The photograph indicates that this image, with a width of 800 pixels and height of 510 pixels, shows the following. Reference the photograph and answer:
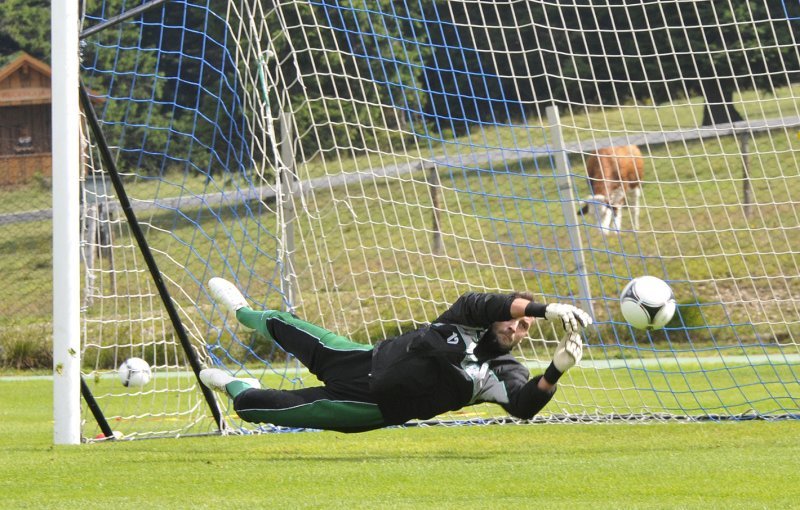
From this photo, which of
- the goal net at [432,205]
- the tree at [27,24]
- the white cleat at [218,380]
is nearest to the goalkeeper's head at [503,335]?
the white cleat at [218,380]

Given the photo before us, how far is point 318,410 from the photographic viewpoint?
7.18m

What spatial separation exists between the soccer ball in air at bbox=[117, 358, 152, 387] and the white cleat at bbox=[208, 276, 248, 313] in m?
1.26

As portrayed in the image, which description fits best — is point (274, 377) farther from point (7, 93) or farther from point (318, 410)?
point (7, 93)

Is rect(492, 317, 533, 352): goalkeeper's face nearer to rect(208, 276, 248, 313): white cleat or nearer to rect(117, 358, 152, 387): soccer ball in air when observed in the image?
rect(208, 276, 248, 313): white cleat

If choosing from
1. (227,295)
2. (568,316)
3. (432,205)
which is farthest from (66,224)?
(432,205)

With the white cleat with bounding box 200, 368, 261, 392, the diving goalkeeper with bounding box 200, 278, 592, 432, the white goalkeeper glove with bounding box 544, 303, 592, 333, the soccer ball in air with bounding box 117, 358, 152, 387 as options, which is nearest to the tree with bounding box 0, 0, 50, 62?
the soccer ball in air with bounding box 117, 358, 152, 387

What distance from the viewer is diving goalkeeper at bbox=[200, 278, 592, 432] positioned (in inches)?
259

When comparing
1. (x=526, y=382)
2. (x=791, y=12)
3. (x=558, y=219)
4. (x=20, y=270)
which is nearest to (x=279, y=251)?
(x=526, y=382)

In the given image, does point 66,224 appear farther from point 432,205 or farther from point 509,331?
point 432,205

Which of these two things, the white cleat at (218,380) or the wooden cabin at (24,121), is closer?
the white cleat at (218,380)

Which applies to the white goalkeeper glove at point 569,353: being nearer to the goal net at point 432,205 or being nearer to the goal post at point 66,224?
the goal net at point 432,205

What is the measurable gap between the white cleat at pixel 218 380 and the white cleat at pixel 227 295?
0.55 meters

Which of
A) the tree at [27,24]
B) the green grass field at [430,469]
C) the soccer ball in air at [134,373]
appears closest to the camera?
the green grass field at [430,469]

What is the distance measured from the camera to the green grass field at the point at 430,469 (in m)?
6.23
